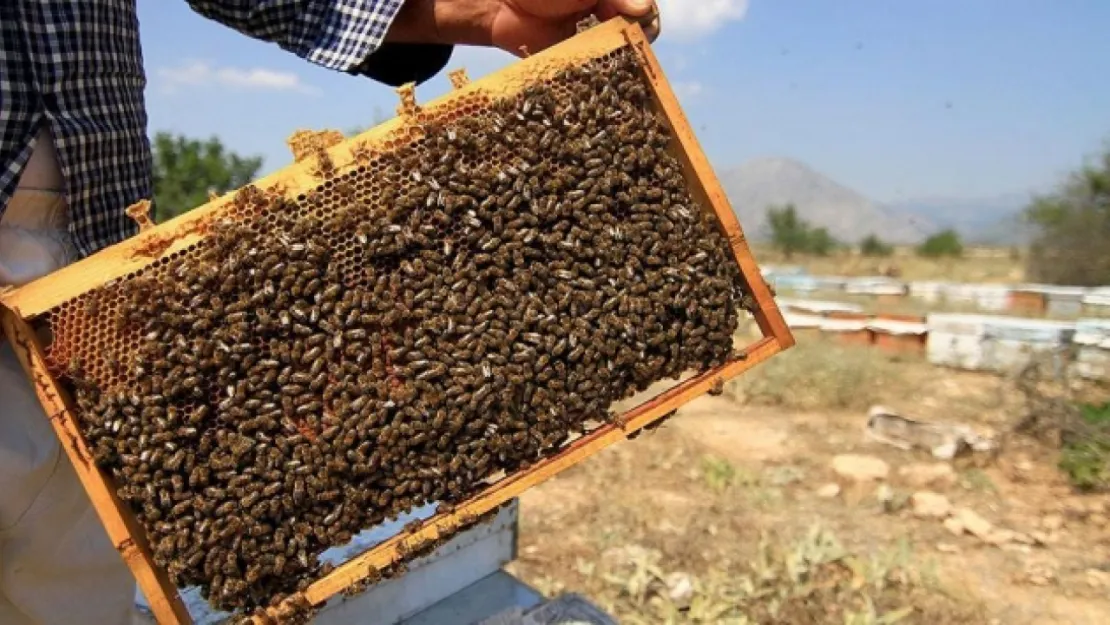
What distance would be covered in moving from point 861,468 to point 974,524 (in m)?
1.52

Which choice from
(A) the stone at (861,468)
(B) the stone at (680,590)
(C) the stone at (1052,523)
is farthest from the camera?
(A) the stone at (861,468)

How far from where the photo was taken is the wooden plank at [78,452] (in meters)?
2.41

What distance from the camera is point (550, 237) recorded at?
2752 mm

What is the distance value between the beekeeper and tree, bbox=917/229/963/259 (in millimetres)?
50938

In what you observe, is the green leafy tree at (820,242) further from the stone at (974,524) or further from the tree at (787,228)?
the stone at (974,524)

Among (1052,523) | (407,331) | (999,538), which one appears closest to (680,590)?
(999,538)

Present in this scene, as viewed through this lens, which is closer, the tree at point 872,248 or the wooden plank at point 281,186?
the wooden plank at point 281,186

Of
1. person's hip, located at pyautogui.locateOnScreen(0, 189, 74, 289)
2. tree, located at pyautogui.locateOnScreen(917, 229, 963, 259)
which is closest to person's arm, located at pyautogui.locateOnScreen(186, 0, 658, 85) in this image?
person's hip, located at pyautogui.locateOnScreen(0, 189, 74, 289)

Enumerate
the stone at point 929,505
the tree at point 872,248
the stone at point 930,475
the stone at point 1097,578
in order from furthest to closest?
the tree at point 872,248 → the stone at point 930,475 → the stone at point 929,505 → the stone at point 1097,578

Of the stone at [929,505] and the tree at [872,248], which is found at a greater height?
the stone at [929,505]

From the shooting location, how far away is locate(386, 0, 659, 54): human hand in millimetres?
3033

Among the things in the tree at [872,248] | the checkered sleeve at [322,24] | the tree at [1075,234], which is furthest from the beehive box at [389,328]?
the tree at [872,248]

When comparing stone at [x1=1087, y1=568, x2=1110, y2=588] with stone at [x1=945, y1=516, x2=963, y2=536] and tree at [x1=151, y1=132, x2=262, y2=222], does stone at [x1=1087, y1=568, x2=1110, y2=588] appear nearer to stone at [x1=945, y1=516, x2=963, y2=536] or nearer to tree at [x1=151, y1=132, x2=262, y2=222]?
stone at [x1=945, y1=516, x2=963, y2=536]

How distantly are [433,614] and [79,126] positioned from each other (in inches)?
96.3
